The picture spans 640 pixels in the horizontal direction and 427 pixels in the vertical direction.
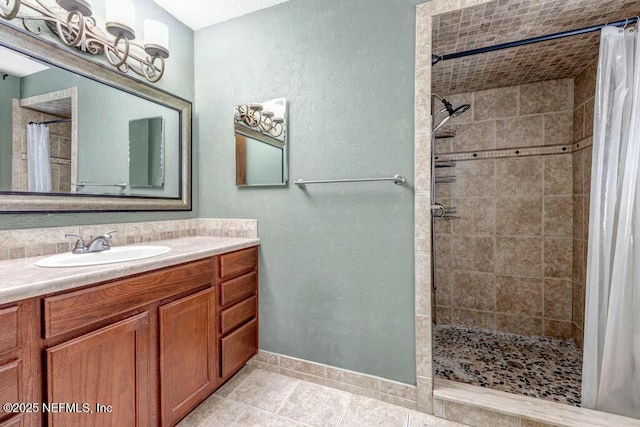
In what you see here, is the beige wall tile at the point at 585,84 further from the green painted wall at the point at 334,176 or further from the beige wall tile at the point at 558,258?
the green painted wall at the point at 334,176

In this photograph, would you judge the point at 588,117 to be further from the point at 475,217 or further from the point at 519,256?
the point at 519,256

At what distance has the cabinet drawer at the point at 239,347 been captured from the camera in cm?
166

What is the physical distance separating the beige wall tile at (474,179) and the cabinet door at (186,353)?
2277 millimetres

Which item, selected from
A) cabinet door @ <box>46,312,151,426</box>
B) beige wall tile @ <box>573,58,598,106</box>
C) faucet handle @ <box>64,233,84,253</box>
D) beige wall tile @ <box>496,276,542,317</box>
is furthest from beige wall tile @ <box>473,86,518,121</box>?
faucet handle @ <box>64,233,84,253</box>

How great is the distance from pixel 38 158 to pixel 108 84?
0.56 metres

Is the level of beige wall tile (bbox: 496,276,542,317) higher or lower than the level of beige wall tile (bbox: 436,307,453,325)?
higher

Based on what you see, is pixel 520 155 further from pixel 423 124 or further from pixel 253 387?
pixel 253 387

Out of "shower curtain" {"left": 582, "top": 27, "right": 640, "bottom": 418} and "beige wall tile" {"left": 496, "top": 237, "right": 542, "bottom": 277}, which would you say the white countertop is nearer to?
"shower curtain" {"left": 582, "top": 27, "right": 640, "bottom": 418}

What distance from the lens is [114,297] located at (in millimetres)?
1083

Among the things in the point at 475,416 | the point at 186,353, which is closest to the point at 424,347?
the point at 475,416

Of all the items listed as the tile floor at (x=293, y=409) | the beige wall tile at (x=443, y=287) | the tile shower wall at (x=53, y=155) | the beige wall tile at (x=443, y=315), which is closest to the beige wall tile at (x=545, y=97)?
the beige wall tile at (x=443, y=287)

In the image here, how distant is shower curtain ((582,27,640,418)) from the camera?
1.36 m

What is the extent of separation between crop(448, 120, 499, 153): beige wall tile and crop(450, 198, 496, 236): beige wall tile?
18.6 inches

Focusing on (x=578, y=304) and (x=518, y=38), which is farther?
(x=578, y=304)
